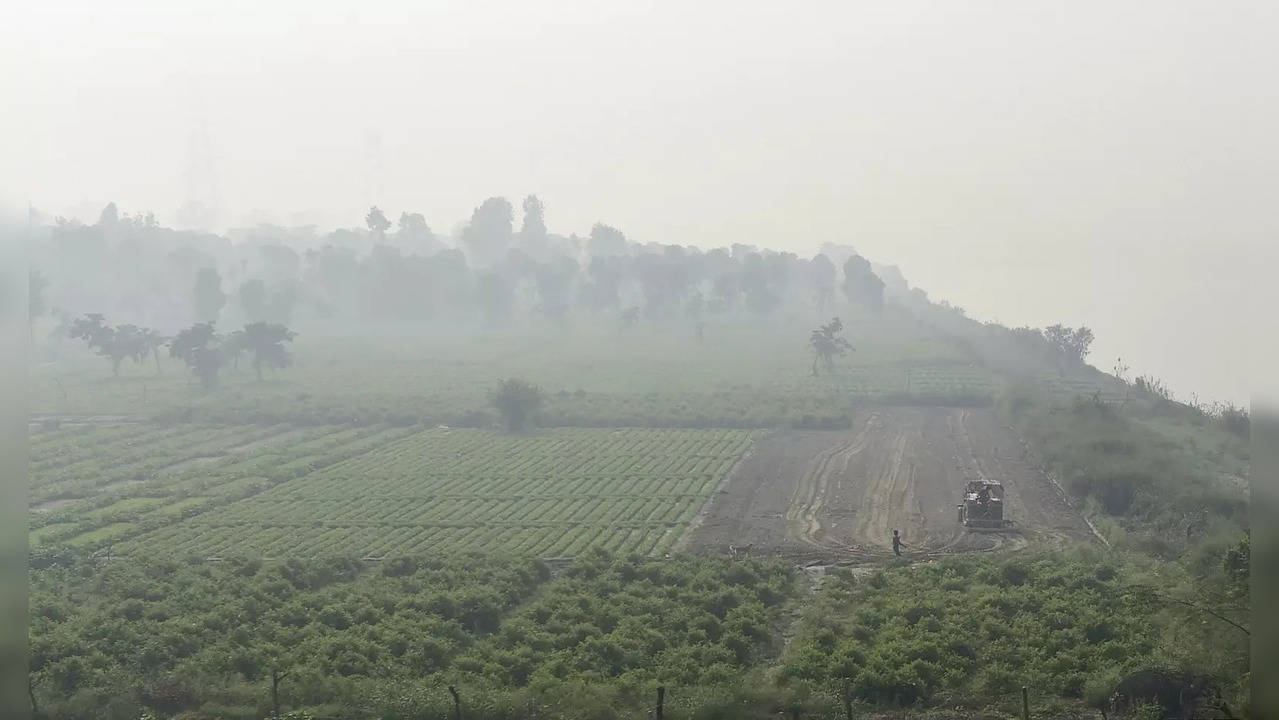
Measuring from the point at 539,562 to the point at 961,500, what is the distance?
21.3 m

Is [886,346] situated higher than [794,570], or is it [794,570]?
[886,346]

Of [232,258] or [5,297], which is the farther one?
[232,258]

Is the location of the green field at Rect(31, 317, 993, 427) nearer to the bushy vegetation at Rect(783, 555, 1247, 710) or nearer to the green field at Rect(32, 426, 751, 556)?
the green field at Rect(32, 426, 751, 556)

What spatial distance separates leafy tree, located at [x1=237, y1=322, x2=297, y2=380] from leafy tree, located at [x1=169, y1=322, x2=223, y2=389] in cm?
258

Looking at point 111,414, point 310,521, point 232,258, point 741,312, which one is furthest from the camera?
point 232,258

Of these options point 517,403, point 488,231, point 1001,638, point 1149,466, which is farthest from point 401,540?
point 488,231

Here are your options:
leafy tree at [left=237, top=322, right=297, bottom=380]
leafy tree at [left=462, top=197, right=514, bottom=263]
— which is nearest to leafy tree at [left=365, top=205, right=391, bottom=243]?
leafy tree at [left=462, top=197, right=514, bottom=263]

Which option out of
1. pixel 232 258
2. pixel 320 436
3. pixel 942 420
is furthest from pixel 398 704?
pixel 232 258

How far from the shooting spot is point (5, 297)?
8.55 metres

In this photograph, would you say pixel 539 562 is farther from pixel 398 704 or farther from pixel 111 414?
pixel 111 414

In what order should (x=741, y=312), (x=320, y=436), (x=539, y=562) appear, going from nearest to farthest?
(x=539, y=562) < (x=320, y=436) < (x=741, y=312)

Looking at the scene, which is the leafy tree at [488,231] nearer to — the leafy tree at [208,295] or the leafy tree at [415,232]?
the leafy tree at [415,232]

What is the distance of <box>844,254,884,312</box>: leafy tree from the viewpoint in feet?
478

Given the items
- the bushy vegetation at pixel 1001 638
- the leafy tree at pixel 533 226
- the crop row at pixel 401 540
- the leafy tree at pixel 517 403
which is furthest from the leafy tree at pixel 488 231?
the bushy vegetation at pixel 1001 638
